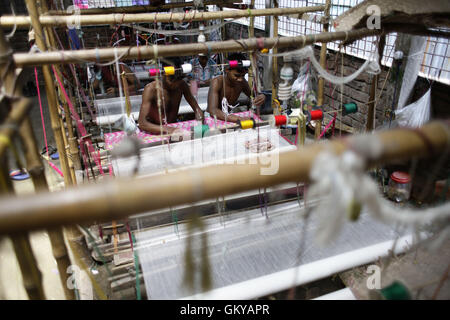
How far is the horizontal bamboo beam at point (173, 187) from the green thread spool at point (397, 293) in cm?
54

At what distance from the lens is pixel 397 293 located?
111 cm

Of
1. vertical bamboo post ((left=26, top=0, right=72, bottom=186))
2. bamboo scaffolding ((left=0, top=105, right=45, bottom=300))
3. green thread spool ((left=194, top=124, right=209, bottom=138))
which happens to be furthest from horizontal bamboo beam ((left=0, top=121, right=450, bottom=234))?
green thread spool ((left=194, top=124, right=209, bottom=138))

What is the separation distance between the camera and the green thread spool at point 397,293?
1110 millimetres

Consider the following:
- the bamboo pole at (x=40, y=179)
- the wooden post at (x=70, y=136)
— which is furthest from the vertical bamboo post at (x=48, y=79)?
the bamboo pole at (x=40, y=179)

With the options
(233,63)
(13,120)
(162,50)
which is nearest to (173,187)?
(13,120)

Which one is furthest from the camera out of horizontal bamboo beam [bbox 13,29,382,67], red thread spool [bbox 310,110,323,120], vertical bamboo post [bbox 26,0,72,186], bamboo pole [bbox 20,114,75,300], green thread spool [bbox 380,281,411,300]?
red thread spool [bbox 310,110,323,120]

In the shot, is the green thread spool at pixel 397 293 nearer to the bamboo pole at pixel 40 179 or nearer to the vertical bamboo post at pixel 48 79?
the bamboo pole at pixel 40 179

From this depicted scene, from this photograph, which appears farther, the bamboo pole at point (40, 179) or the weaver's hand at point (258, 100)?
the weaver's hand at point (258, 100)

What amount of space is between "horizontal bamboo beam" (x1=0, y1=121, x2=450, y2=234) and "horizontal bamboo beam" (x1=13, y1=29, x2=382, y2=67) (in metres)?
1.15

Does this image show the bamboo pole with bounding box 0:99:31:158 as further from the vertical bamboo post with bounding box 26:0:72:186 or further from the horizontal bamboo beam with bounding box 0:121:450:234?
the vertical bamboo post with bounding box 26:0:72:186

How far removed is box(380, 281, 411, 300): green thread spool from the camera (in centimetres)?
111
